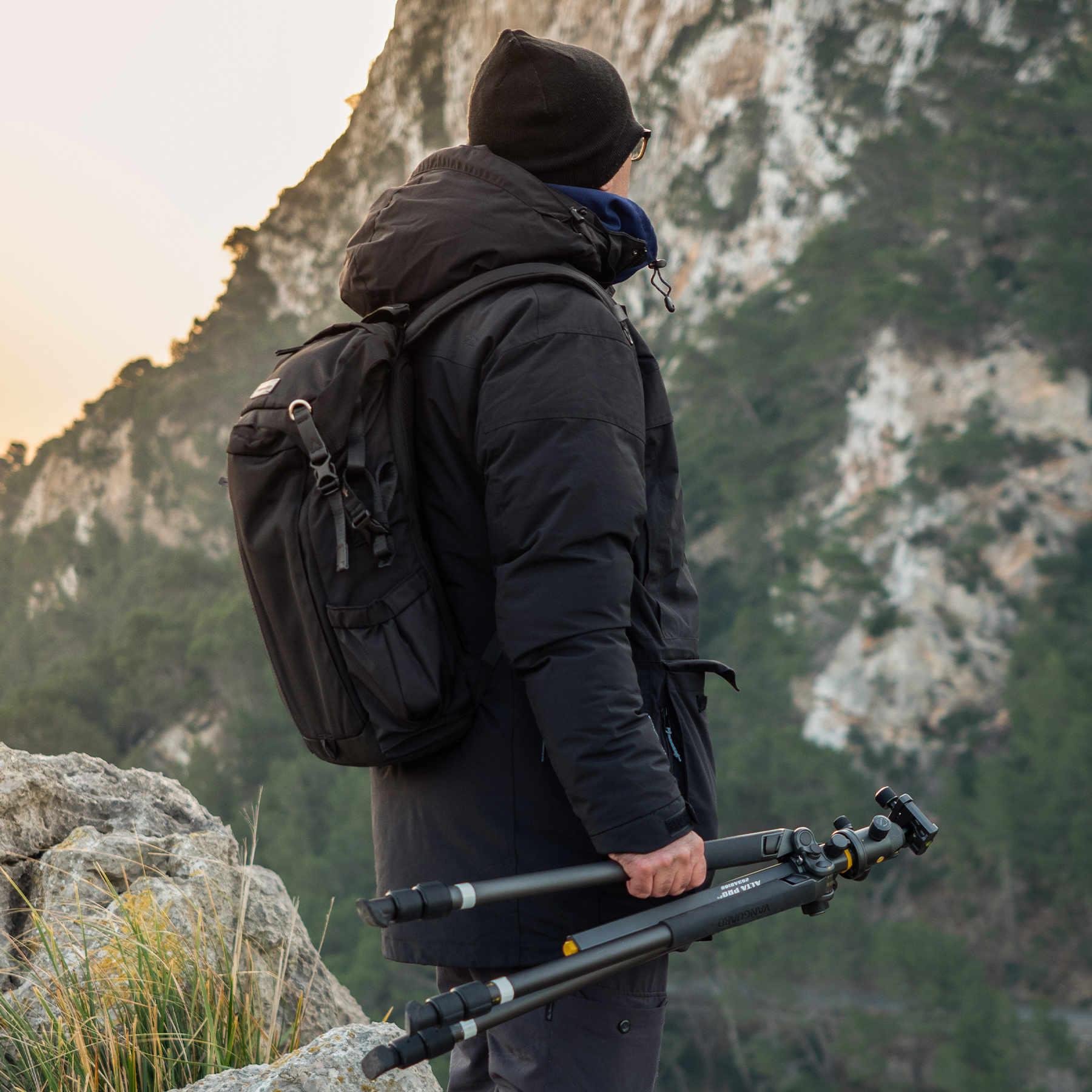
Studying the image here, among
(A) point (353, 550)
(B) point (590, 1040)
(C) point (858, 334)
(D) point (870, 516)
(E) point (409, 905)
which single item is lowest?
(B) point (590, 1040)

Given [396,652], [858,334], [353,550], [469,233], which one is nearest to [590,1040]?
[396,652]

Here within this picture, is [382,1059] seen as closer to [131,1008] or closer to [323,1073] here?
[323,1073]

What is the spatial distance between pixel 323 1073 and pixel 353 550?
0.71 meters

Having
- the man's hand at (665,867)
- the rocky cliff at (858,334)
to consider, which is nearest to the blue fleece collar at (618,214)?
the man's hand at (665,867)

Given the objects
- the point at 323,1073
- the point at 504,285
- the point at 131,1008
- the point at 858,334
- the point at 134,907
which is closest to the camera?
the point at 504,285

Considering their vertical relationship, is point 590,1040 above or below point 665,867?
below

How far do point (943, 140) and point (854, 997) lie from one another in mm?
14882

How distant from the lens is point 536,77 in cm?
163

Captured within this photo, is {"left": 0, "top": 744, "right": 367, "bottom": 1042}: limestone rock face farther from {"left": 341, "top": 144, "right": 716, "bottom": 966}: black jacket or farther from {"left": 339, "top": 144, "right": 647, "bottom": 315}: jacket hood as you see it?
{"left": 339, "top": 144, "right": 647, "bottom": 315}: jacket hood

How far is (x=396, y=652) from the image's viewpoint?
1407 mm

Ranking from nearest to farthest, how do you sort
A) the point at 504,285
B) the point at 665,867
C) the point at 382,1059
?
the point at 382,1059
the point at 665,867
the point at 504,285

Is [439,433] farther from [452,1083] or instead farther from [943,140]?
[943,140]

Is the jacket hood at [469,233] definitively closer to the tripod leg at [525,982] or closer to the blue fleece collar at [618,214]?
the blue fleece collar at [618,214]

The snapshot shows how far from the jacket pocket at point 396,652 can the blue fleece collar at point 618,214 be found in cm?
54
